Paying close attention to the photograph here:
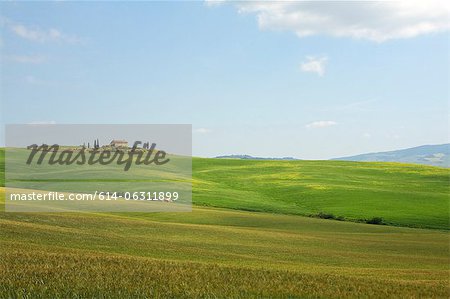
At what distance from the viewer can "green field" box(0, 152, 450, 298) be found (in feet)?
53.5

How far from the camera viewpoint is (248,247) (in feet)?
116

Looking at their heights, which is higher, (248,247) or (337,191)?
(337,191)

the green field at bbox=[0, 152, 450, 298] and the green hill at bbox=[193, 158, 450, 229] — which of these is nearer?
the green field at bbox=[0, 152, 450, 298]

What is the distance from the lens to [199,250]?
1267 inches

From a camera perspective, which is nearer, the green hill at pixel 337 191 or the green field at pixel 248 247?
the green field at pixel 248 247

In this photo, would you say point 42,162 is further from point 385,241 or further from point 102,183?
point 385,241

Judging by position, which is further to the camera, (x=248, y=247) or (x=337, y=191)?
(x=337, y=191)

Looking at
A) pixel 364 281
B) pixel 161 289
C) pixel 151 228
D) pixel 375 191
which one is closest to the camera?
pixel 161 289

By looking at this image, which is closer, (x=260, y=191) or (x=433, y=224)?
(x=433, y=224)

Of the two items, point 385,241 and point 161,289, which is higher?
point 161,289

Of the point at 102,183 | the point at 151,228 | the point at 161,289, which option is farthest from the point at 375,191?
the point at 161,289

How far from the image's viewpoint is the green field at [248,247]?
16312 mm

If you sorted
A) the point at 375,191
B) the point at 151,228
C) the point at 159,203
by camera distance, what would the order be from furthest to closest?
the point at 375,191 → the point at 159,203 → the point at 151,228

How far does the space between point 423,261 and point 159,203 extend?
129 feet
